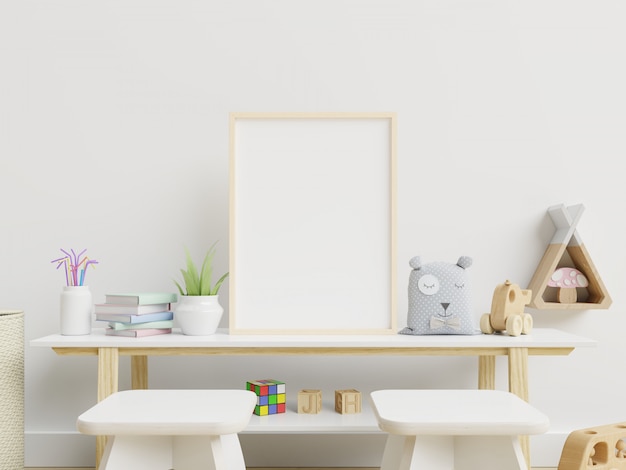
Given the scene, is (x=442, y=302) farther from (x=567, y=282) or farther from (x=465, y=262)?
(x=567, y=282)

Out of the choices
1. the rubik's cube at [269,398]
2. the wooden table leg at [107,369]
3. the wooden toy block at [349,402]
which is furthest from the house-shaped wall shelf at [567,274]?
the wooden table leg at [107,369]

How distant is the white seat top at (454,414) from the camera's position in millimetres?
1049

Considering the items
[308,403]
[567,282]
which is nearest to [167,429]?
[308,403]

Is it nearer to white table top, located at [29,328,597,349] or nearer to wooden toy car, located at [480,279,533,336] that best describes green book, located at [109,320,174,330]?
white table top, located at [29,328,597,349]

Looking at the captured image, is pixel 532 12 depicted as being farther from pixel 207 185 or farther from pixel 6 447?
pixel 6 447

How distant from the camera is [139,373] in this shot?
177 cm

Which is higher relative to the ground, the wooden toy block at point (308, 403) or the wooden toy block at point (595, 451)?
the wooden toy block at point (308, 403)

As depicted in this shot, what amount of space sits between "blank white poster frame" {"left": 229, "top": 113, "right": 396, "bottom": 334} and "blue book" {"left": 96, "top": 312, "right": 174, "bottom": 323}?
6.7 inches

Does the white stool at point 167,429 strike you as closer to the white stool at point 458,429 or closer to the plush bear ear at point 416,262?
the white stool at point 458,429

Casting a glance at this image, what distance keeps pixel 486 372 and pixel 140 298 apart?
92 centimetres

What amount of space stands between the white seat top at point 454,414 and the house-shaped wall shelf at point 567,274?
60cm

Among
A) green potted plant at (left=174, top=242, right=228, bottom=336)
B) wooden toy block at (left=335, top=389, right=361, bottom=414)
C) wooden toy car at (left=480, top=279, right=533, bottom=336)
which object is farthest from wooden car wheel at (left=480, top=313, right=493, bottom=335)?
green potted plant at (left=174, top=242, right=228, bottom=336)

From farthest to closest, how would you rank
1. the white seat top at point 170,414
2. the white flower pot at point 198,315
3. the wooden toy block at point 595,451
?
the white flower pot at point 198,315
the wooden toy block at point 595,451
the white seat top at point 170,414

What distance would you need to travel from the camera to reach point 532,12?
1.94 m
